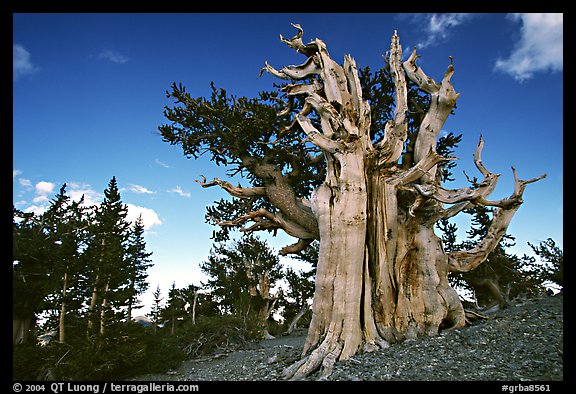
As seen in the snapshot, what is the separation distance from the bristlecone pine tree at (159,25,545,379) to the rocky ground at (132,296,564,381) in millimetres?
699

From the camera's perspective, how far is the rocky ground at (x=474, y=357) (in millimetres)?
5078

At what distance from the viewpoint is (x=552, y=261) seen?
12.9 metres

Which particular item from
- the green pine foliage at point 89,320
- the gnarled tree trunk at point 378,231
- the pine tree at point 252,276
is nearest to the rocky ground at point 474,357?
the gnarled tree trunk at point 378,231

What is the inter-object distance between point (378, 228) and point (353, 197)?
107 centimetres

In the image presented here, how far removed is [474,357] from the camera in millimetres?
5734

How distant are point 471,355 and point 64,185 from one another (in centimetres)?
1869

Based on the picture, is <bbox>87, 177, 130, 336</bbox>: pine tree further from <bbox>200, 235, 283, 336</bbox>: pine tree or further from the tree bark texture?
<bbox>200, 235, 283, 336</bbox>: pine tree

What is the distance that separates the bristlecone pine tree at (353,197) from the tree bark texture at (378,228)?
24 millimetres

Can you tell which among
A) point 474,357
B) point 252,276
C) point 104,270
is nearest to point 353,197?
point 474,357

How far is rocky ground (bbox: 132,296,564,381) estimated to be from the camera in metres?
5.08

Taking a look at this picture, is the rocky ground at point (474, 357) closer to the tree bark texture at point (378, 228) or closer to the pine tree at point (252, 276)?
the tree bark texture at point (378, 228)
